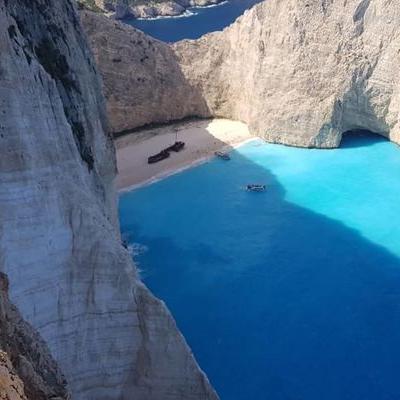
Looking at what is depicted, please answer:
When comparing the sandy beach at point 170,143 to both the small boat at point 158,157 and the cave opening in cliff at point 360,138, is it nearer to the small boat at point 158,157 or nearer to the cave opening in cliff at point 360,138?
the small boat at point 158,157

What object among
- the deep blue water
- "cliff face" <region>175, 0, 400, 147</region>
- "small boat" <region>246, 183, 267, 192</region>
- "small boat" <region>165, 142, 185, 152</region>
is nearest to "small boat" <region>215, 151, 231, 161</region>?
"small boat" <region>165, 142, 185, 152</region>

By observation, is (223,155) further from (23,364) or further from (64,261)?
(23,364)

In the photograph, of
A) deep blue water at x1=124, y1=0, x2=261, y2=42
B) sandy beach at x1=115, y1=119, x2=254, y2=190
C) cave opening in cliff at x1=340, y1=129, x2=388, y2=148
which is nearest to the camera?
sandy beach at x1=115, y1=119, x2=254, y2=190

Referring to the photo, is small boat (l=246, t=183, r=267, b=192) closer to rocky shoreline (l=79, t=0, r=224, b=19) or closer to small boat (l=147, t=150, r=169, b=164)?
small boat (l=147, t=150, r=169, b=164)

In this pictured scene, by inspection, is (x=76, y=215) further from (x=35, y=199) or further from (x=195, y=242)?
(x=195, y=242)

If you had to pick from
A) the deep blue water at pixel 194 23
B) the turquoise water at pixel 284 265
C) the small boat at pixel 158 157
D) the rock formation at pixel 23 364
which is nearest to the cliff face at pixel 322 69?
the turquoise water at pixel 284 265

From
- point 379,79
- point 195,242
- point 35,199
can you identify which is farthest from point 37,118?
point 379,79

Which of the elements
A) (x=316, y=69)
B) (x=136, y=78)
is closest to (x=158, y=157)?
(x=136, y=78)
